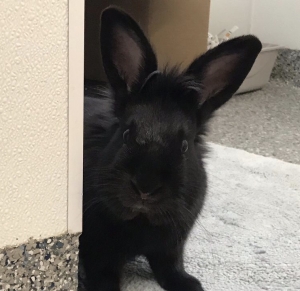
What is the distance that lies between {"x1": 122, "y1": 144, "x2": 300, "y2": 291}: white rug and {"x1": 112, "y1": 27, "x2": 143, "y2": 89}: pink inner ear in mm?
404

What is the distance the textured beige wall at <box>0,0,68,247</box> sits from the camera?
2.25 feet

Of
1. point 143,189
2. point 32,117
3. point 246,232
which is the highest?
point 32,117

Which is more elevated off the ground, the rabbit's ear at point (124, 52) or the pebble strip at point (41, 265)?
the rabbit's ear at point (124, 52)

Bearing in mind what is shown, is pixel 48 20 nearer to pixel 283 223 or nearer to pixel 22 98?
pixel 22 98

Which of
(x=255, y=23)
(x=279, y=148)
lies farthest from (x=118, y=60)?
(x=255, y=23)

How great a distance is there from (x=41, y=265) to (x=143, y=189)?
23 cm

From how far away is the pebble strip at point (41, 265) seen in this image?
776 mm

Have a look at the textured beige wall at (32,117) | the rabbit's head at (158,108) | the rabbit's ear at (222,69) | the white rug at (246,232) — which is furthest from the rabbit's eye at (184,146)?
the white rug at (246,232)

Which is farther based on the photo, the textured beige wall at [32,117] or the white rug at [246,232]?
the white rug at [246,232]

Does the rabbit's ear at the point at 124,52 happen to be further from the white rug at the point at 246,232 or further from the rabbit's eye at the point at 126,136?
the white rug at the point at 246,232

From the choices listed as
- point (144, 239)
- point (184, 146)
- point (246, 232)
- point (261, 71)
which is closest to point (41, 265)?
point (144, 239)

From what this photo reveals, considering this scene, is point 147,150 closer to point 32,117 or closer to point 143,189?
point 143,189

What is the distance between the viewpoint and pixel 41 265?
0.81 metres

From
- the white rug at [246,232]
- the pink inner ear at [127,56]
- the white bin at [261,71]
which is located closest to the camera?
the pink inner ear at [127,56]
